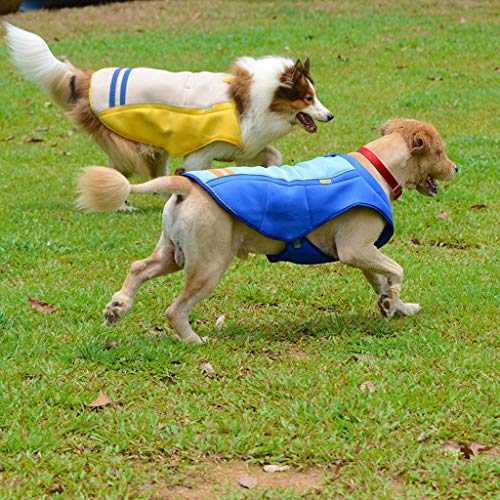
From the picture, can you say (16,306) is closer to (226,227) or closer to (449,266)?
(226,227)

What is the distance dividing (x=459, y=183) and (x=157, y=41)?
A: 10.7m

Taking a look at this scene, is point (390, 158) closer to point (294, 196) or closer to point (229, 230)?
point (294, 196)

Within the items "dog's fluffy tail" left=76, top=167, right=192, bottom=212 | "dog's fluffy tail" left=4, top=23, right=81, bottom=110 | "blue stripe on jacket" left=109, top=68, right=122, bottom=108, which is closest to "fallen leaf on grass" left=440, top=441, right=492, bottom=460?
"dog's fluffy tail" left=76, top=167, right=192, bottom=212

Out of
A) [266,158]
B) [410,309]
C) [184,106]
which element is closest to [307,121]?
[266,158]

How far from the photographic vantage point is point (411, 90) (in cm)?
1405

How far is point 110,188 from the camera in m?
5.14

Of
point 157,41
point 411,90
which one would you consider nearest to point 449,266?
point 411,90

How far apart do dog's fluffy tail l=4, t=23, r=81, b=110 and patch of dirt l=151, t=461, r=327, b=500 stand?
5571 millimetres

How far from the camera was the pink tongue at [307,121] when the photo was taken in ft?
28.1

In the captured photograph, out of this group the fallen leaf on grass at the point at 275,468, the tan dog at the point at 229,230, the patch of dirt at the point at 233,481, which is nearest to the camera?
A: the patch of dirt at the point at 233,481

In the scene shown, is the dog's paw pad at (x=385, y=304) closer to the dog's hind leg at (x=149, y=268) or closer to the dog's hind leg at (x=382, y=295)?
the dog's hind leg at (x=382, y=295)

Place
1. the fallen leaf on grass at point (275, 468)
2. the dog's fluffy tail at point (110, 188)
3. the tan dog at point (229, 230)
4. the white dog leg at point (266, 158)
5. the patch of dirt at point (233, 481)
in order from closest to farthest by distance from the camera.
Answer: the patch of dirt at point (233, 481), the fallen leaf on grass at point (275, 468), the dog's fluffy tail at point (110, 188), the tan dog at point (229, 230), the white dog leg at point (266, 158)

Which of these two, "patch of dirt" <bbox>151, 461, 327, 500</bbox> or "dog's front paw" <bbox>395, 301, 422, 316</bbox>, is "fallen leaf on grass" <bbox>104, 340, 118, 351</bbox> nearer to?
"patch of dirt" <bbox>151, 461, 327, 500</bbox>

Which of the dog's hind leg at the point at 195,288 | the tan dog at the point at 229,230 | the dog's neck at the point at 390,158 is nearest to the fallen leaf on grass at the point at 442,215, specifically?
the tan dog at the point at 229,230
